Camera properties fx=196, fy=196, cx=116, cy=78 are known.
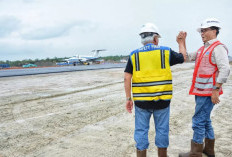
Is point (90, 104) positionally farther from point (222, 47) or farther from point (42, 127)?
point (222, 47)

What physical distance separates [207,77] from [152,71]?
2.97 ft

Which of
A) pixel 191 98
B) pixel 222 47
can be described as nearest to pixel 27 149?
pixel 222 47

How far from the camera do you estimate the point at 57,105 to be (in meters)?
6.53

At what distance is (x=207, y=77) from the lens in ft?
9.31

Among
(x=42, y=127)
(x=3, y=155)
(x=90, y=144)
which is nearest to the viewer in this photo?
(x=3, y=155)

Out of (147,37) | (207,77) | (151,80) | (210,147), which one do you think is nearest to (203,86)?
(207,77)

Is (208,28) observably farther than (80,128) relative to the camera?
No

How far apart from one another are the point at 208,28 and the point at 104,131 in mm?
2795

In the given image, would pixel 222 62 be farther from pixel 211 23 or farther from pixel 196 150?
pixel 196 150

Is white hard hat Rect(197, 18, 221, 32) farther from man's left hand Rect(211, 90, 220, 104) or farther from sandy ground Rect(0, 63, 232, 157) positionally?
sandy ground Rect(0, 63, 232, 157)

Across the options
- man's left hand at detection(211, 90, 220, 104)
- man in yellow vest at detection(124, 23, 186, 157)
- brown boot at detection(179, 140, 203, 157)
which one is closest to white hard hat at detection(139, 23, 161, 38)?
man in yellow vest at detection(124, 23, 186, 157)

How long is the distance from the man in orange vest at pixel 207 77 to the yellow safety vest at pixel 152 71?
1.94 ft

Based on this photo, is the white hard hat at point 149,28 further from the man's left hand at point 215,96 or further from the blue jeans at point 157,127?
the man's left hand at point 215,96

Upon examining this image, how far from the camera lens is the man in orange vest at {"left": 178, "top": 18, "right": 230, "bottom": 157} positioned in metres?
2.69
